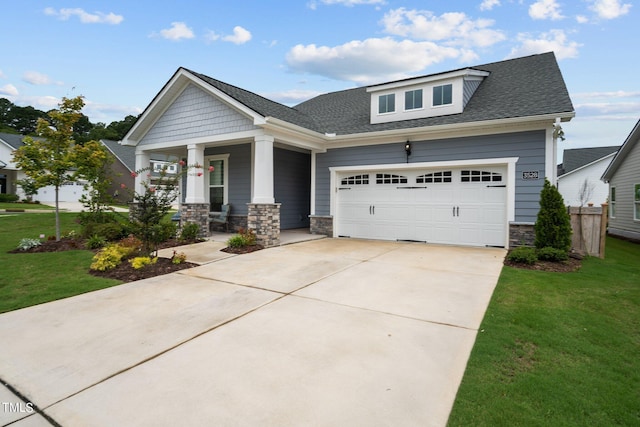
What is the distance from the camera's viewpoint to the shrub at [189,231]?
968cm

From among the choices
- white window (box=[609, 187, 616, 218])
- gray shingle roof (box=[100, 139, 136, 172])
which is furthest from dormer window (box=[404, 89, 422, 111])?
gray shingle roof (box=[100, 139, 136, 172])

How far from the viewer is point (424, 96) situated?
1026 cm

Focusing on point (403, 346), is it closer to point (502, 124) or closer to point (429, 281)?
point (429, 281)

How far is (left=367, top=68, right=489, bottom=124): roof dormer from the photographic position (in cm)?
982

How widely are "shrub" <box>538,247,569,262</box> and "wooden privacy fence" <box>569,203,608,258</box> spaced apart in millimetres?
1657

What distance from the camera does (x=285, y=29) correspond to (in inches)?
524

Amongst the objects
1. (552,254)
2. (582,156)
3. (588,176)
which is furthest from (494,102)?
(582,156)

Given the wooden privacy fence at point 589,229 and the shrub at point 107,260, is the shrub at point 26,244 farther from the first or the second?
the wooden privacy fence at point 589,229

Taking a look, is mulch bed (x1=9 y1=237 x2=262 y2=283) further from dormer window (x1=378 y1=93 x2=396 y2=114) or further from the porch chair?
dormer window (x1=378 y1=93 x2=396 y2=114)

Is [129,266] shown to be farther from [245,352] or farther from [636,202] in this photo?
[636,202]

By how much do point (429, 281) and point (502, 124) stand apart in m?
5.29

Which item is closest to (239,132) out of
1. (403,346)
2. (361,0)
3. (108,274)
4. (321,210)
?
(321,210)

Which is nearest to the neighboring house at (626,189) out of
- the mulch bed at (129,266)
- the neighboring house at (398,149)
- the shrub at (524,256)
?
the neighboring house at (398,149)

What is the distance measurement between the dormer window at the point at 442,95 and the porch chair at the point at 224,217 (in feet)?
25.9
